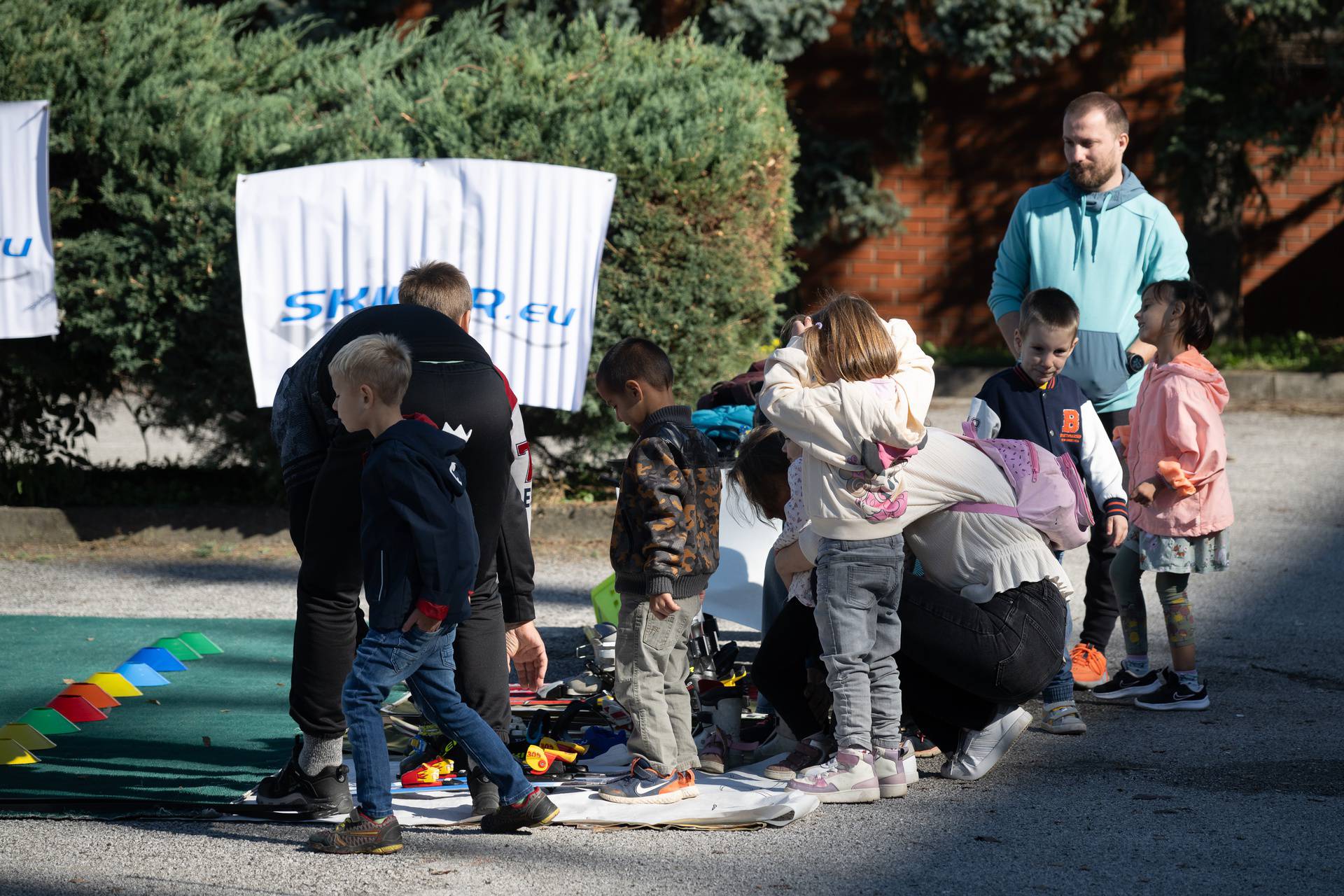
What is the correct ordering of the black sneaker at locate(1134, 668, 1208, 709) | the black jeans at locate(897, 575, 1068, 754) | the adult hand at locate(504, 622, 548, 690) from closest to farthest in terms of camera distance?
the black jeans at locate(897, 575, 1068, 754) → the adult hand at locate(504, 622, 548, 690) → the black sneaker at locate(1134, 668, 1208, 709)

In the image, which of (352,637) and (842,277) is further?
(842,277)

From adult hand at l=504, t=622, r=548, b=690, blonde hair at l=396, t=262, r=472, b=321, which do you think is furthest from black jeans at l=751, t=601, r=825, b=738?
blonde hair at l=396, t=262, r=472, b=321

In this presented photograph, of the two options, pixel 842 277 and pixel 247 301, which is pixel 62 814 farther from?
pixel 842 277

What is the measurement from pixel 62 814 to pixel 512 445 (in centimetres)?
164

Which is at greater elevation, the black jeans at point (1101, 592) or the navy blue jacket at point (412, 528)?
the navy blue jacket at point (412, 528)

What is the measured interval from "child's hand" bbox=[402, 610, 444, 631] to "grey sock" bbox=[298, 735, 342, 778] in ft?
1.92

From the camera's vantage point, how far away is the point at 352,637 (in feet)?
13.0

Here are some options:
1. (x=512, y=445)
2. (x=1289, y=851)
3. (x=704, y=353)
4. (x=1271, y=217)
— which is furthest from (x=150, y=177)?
(x=1271, y=217)

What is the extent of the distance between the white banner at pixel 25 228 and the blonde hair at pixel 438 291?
4.14m

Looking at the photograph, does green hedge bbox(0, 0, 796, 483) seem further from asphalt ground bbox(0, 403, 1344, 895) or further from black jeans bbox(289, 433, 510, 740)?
black jeans bbox(289, 433, 510, 740)

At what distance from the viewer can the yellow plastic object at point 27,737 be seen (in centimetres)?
459

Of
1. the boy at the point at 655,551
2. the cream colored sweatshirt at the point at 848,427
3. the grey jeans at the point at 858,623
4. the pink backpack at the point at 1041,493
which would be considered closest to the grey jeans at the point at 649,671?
the boy at the point at 655,551

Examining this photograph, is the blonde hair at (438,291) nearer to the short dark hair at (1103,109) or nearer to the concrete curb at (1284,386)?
the short dark hair at (1103,109)

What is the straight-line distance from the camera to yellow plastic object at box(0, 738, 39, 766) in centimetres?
446
